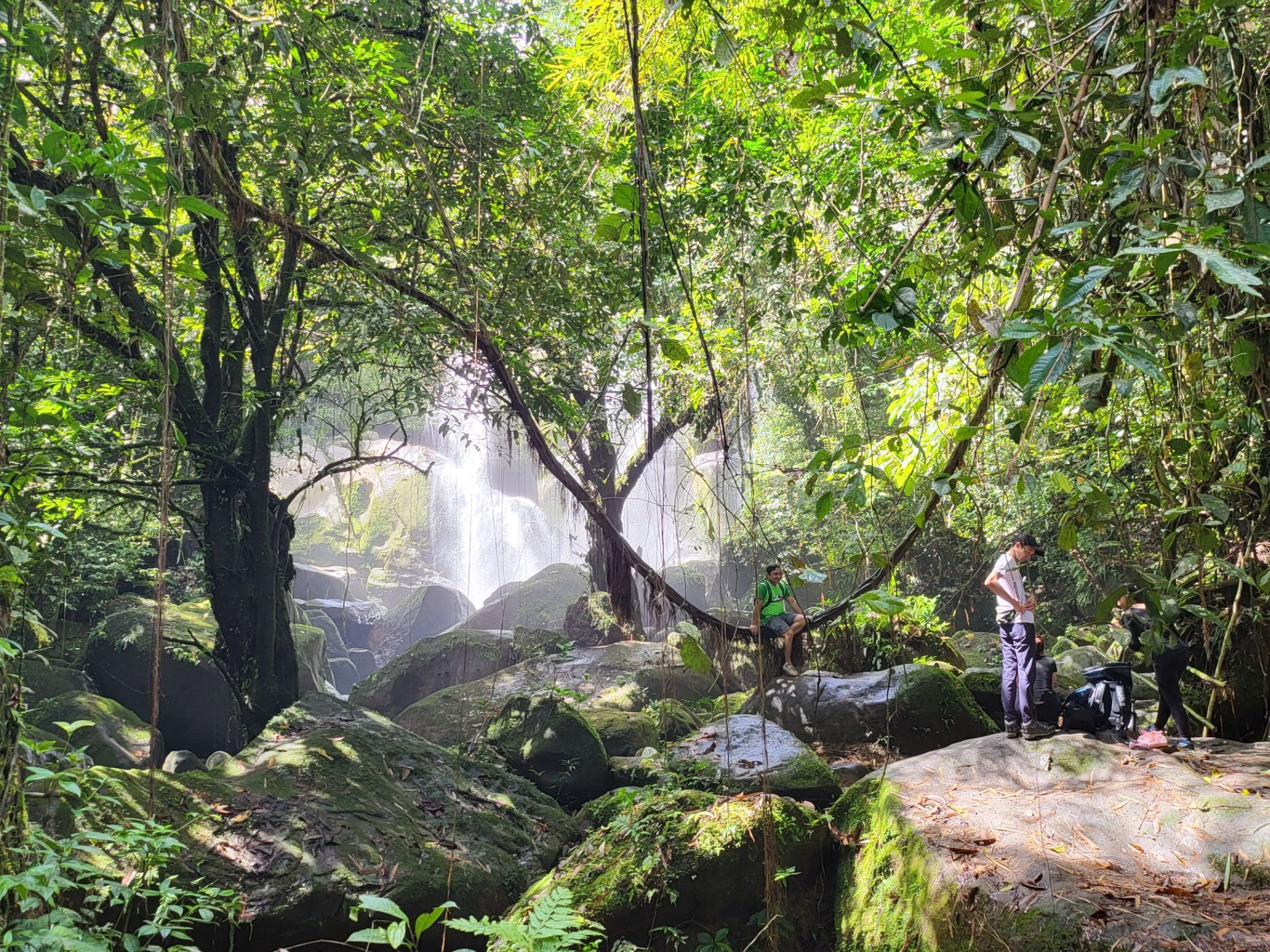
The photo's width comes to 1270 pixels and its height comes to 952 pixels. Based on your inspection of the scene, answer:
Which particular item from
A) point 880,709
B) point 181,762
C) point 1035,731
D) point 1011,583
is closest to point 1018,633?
point 1011,583

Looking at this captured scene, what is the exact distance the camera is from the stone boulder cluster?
3301mm

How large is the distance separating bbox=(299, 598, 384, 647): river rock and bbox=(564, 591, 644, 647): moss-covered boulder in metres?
9.31

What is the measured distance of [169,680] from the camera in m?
11.2

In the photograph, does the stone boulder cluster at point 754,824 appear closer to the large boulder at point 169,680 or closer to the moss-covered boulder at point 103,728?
the moss-covered boulder at point 103,728

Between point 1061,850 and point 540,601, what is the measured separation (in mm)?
17598

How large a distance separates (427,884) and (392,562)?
1032 inches

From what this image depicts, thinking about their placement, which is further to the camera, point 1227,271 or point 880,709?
point 880,709

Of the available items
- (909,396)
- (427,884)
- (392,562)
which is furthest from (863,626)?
(392,562)

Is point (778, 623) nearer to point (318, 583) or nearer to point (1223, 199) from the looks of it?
point (1223, 199)

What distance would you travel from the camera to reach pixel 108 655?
11438 mm

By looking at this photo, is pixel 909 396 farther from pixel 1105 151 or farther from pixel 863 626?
pixel 863 626

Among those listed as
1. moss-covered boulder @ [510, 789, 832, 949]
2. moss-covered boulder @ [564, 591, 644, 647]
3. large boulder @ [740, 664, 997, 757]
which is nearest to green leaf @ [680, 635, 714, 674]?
moss-covered boulder @ [510, 789, 832, 949]

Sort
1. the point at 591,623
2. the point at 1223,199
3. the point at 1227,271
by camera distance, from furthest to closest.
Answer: the point at 591,623 → the point at 1223,199 → the point at 1227,271

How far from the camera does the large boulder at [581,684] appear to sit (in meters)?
9.20
